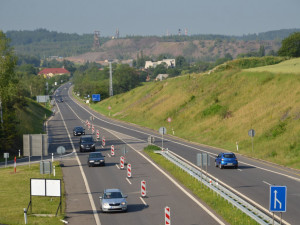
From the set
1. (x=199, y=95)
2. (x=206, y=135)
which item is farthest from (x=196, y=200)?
(x=199, y=95)

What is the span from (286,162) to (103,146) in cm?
2624

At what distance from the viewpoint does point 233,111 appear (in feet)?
256

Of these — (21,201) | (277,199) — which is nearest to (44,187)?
(21,201)

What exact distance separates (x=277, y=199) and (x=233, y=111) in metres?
59.2

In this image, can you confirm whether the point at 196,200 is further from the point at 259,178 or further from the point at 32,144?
the point at 32,144

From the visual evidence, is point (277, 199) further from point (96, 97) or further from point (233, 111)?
point (96, 97)

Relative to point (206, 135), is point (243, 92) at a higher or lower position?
higher

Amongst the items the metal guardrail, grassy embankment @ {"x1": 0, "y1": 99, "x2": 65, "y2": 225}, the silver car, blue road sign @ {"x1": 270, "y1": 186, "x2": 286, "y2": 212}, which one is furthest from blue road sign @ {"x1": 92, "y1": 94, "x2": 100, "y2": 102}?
blue road sign @ {"x1": 270, "y1": 186, "x2": 286, "y2": 212}

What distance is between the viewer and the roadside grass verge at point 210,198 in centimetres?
2595

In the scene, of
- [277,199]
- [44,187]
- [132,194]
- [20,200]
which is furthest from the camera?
[132,194]

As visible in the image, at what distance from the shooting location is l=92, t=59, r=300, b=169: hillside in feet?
185

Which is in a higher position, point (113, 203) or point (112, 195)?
point (112, 195)

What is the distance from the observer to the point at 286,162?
47.3 metres

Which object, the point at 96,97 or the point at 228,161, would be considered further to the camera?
the point at 96,97
